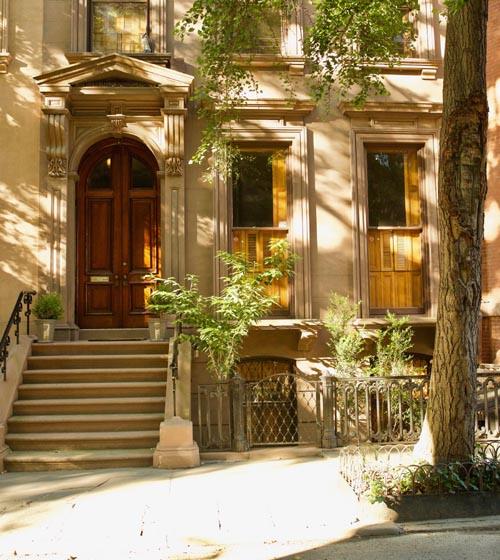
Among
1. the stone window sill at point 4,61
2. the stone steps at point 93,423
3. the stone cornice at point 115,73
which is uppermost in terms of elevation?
the stone window sill at point 4,61

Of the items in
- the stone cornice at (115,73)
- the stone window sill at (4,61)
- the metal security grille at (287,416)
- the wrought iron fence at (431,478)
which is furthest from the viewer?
the stone window sill at (4,61)

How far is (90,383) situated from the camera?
9.92 meters

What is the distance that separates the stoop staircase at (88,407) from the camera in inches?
339

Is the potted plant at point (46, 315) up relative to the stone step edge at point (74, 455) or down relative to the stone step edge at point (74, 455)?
up

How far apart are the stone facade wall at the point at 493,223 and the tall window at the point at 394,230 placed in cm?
133

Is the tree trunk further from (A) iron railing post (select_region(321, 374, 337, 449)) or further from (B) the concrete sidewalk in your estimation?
(A) iron railing post (select_region(321, 374, 337, 449))

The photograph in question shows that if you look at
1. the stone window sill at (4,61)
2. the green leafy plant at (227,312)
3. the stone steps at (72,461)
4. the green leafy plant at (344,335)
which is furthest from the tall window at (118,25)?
the stone steps at (72,461)

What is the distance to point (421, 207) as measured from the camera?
1230 centimetres

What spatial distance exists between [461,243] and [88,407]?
5.83 m

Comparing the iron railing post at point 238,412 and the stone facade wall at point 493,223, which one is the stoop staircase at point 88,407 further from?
the stone facade wall at point 493,223

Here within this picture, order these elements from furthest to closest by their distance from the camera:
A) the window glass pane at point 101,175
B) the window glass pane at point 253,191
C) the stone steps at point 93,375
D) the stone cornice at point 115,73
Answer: the window glass pane at point 101,175
the window glass pane at point 253,191
the stone cornice at point 115,73
the stone steps at point 93,375

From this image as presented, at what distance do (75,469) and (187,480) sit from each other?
167 centimetres

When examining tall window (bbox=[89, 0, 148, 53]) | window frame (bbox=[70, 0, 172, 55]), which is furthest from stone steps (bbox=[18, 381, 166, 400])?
tall window (bbox=[89, 0, 148, 53])

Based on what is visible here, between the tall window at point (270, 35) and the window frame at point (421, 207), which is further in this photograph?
the tall window at point (270, 35)
